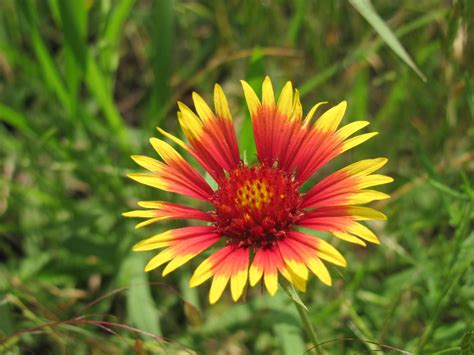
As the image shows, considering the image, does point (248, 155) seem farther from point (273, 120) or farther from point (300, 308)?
point (300, 308)

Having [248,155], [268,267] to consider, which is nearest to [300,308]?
[268,267]

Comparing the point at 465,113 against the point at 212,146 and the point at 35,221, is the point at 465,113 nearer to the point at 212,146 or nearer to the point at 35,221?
the point at 212,146

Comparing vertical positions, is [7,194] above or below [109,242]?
above

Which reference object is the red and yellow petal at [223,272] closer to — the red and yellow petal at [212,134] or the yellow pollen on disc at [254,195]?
the yellow pollen on disc at [254,195]

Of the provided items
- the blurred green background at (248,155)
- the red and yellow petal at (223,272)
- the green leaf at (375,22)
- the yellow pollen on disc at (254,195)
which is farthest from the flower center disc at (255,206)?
the green leaf at (375,22)

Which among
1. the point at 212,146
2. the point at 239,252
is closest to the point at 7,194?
the point at 212,146

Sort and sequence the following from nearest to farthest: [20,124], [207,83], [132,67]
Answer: [20,124] → [207,83] → [132,67]
